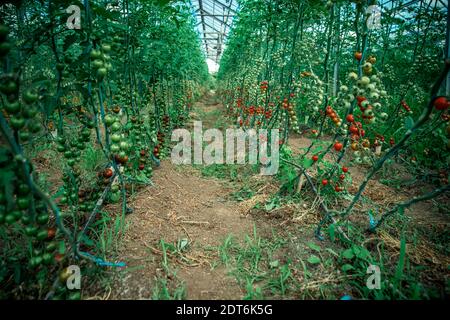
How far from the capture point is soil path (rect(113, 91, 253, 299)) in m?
1.50

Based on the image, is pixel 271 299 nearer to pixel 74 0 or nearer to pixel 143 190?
pixel 143 190

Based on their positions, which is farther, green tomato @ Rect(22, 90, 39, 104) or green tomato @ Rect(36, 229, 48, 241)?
green tomato @ Rect(36, 229, 48, 241)

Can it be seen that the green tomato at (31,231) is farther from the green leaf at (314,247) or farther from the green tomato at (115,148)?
the green leaf at (314,247)

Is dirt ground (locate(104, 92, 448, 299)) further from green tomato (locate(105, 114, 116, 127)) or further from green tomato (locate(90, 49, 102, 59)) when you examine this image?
green tomato (locate(90, 49, 102, 59))

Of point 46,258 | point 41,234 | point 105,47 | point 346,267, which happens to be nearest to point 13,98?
point 105,47

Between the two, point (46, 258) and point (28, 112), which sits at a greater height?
point (28, 112)

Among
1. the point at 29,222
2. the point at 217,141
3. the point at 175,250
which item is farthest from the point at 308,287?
the point at 217,141

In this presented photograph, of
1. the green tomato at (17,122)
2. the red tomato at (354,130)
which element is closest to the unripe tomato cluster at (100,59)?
the green tomato at (17,122)

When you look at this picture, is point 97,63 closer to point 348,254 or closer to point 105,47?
point 105,47

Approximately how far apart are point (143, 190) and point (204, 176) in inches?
38.7

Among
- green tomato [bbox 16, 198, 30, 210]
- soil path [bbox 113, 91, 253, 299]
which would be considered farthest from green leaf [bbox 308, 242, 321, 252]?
green tomato [bbox 16, 198, 30, 210]

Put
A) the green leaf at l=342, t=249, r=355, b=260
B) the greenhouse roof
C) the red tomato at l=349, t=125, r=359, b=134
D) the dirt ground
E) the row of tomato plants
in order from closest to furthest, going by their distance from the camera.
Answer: the row of tomato plants → the dirt ground → the green leaf at l=342, t=249, r=355, b=260 → the red tomato at l=349, t=125, r=359, b=134 → the greenhouse roof

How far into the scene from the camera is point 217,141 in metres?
4.72

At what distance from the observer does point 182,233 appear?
205 cm
